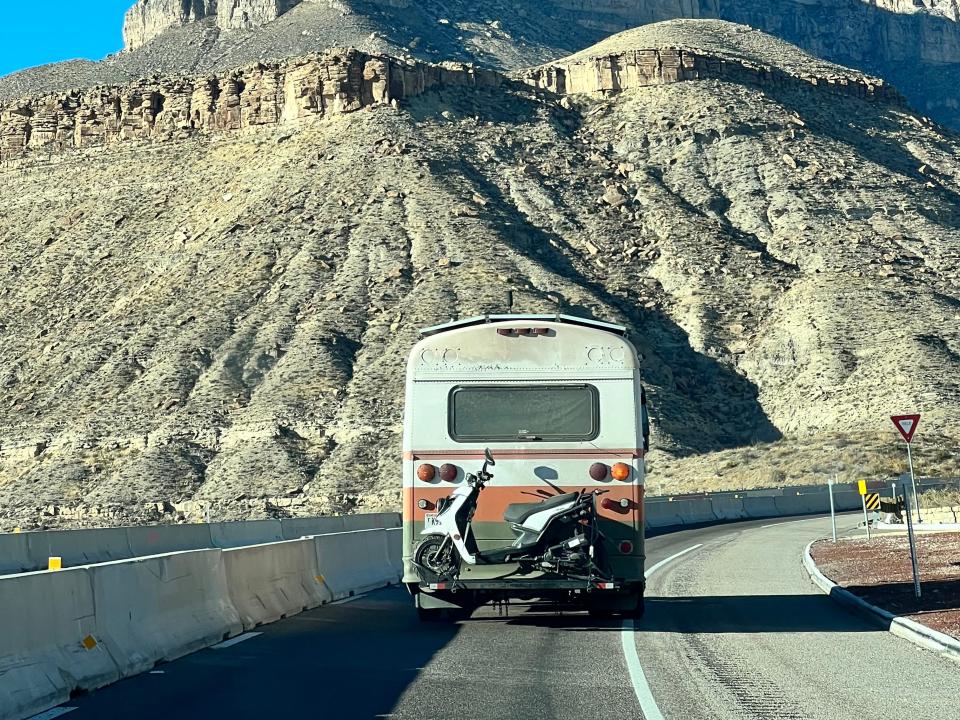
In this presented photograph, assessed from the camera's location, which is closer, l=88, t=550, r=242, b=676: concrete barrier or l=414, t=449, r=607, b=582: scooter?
l=88, t=550, r=242, b=676: concrete barrier

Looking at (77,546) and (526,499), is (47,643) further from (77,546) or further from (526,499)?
(77,546)

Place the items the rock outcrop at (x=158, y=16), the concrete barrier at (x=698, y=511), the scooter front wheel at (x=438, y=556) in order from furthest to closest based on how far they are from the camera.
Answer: the rock outcrop at (x=158, y=16), the concrete barrier at (x=698, y=511), the scooter front wheel at (x=438, y=556)

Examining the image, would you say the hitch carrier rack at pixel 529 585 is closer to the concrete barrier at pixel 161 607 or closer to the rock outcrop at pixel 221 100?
the concrete barrier at pixel 161 607

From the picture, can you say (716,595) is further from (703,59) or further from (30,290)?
(703,59)

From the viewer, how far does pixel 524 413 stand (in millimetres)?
16094

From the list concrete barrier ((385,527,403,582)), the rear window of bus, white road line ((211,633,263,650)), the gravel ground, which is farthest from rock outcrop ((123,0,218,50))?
white road line ((211,633,263,650))

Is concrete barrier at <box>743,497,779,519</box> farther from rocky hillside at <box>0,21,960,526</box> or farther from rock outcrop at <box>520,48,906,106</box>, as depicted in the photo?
rock outcrop at <box>520,48,906,106</box>

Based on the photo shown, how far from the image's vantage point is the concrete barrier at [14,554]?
26.7 m

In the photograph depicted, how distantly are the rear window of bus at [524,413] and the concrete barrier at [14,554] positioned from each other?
13569 millimetres

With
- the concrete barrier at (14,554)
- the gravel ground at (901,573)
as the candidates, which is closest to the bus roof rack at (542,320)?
the gravel ground at (901,573)

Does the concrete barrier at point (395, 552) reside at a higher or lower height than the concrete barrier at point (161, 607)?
lower

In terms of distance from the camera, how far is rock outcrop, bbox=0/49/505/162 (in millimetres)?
89062

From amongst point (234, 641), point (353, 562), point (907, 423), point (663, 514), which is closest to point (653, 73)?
point (663, 514)

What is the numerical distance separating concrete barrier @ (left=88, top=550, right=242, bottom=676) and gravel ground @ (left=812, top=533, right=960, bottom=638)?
7.33 meters
